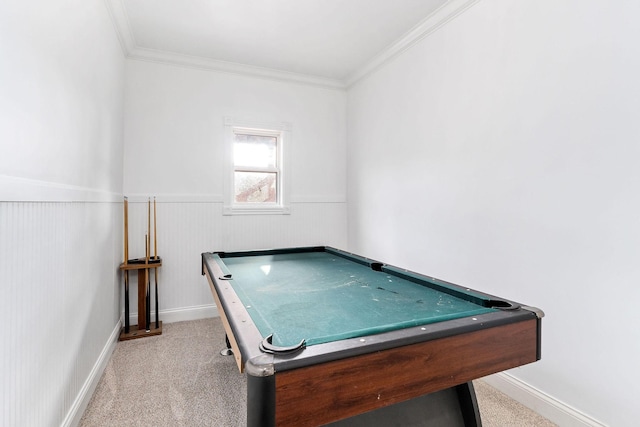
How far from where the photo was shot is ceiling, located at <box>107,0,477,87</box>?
2520 mm

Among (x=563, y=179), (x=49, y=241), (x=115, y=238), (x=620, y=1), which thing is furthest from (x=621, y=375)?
(x=115, y=238)

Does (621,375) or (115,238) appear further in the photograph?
(115,238)

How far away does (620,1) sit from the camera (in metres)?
1.54

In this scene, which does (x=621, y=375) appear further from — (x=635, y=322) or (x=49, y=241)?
(x=49, y=241)

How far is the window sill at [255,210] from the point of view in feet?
11.7

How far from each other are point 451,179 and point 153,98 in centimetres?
301

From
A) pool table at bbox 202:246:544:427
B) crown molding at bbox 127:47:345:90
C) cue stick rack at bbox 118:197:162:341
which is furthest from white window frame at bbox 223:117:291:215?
pool table at bbox 202:246:544:427

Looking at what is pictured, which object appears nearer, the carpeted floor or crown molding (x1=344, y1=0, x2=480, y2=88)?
the carpeted floor

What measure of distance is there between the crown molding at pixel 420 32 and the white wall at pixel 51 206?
2453 mm

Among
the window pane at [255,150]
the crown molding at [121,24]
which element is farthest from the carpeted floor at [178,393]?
the crown molding at [121,24]

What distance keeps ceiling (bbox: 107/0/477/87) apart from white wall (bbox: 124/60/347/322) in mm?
197

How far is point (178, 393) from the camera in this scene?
2029 millimetres

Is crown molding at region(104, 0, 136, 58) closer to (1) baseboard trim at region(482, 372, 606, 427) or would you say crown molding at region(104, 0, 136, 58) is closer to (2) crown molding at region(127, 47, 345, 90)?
(2) crown molding at region(127, 47, 345, 90)

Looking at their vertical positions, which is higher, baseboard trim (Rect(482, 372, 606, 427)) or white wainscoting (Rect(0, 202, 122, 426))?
white wainscoting (Rect(0, 202, 122, 426))
